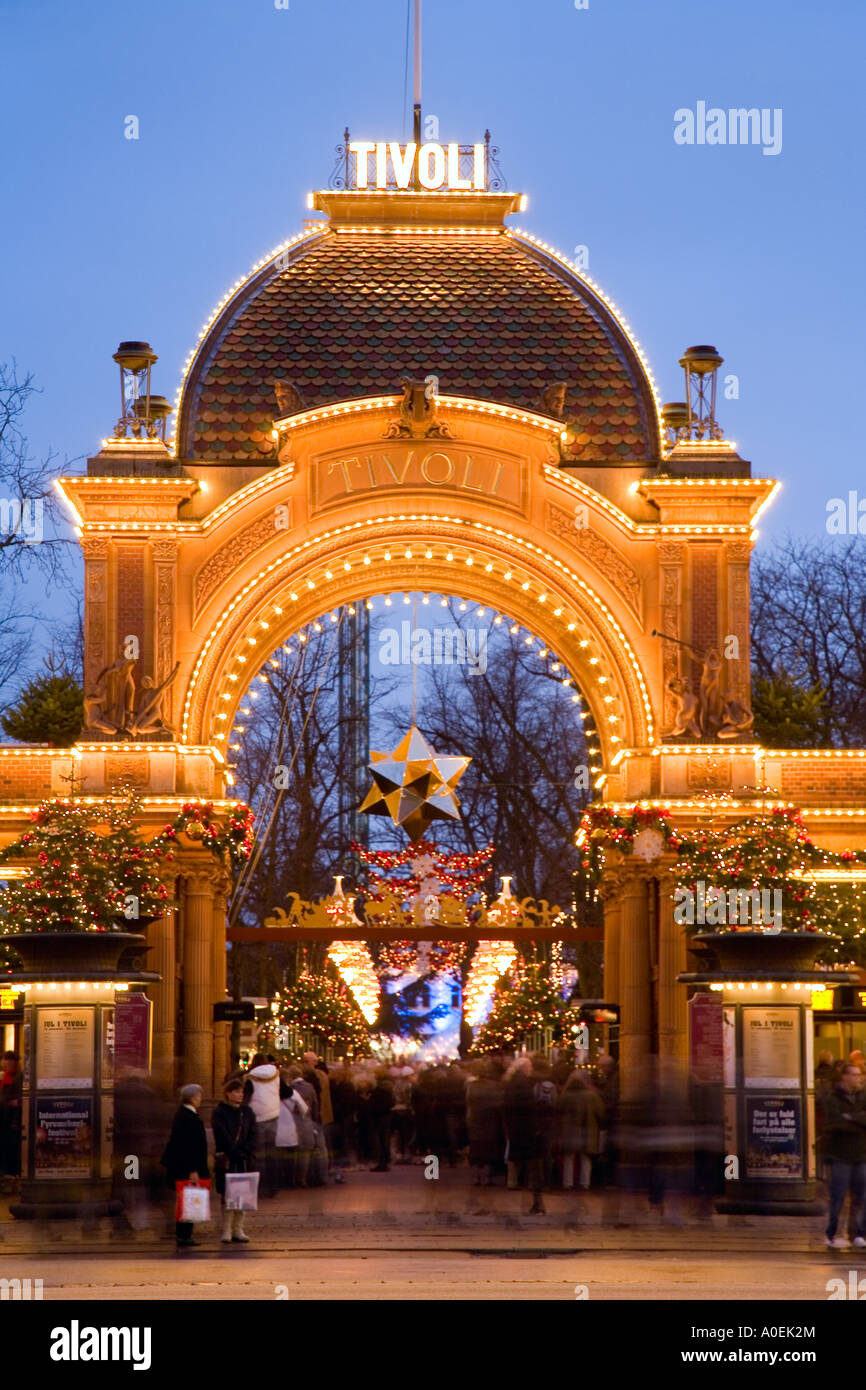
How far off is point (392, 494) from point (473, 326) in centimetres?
341

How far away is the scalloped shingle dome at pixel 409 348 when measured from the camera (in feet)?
119

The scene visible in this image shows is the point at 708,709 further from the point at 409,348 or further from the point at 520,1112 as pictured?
the point at 520,1112

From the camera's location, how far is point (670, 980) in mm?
33938

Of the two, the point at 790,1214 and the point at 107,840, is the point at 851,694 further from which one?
the point at 790,1214

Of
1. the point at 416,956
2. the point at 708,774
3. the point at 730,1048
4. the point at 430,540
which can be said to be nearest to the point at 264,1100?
the point at 730,1048

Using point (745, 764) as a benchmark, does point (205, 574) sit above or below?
above

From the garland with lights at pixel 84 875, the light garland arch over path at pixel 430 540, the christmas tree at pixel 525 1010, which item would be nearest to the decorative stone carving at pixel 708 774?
the light garland arch over path at pixel 430 540

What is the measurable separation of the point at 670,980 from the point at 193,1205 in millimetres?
13357

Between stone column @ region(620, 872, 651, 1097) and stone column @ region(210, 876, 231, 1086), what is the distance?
6.06m

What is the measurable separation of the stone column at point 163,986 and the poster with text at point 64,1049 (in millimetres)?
8638

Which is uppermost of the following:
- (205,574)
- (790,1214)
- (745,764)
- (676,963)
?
(205,574)

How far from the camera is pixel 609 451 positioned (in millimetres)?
36344

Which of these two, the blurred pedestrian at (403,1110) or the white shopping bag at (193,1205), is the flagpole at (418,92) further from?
the white shopping bag at (193,1205)
